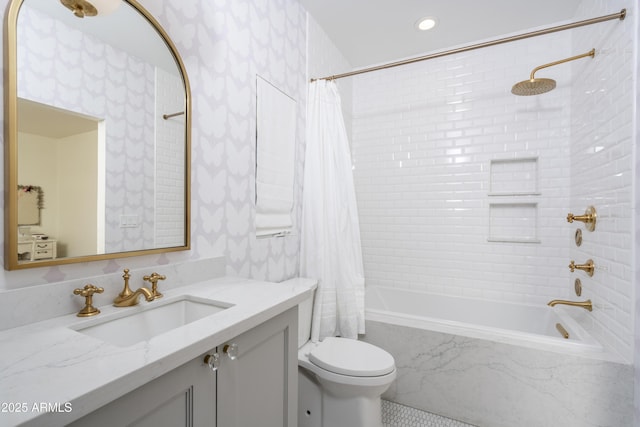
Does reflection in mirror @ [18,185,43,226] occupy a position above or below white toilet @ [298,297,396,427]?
above

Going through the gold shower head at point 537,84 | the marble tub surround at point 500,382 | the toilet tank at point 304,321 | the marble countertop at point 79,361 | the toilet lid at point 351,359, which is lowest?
the marble tub surround at point 500,382

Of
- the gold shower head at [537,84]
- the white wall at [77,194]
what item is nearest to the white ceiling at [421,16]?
the gold shower head at [537,84]

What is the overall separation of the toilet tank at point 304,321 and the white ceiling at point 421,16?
2.01m

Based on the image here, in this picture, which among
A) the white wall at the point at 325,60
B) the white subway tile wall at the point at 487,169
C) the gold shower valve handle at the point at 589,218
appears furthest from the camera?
the white wall at the point at 325,60

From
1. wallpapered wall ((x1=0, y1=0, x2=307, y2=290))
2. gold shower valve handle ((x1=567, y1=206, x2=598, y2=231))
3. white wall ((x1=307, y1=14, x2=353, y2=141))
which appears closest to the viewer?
wallpapered wall ((x1=0, y1=0, x2=307, y2=290))

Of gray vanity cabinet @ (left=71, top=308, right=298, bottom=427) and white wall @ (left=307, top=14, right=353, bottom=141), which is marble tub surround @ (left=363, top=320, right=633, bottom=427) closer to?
gray vanity cabinet @ (left=71, top=308, right=298, bottom=427)

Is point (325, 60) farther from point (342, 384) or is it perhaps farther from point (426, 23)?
point (342, 384)

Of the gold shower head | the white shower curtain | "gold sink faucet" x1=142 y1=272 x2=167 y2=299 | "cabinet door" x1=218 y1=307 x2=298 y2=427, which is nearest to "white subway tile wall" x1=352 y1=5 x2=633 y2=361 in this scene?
the gold shower head

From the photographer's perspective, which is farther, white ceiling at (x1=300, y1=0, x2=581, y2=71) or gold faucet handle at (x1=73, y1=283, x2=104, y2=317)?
white ceiling at (x1=300, y1=0, x2=581, y2=71)

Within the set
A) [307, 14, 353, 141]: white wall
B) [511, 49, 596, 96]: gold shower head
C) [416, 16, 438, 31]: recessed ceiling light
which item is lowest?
[511, 49, 596, 96]: gold shower head

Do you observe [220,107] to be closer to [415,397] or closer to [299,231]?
[299,231]

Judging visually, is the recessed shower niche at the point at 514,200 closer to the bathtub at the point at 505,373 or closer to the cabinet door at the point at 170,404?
the bathtub at the point at 505,373

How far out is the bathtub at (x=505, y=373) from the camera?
150cm

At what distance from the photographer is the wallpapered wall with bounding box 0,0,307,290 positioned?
129 centimetres
